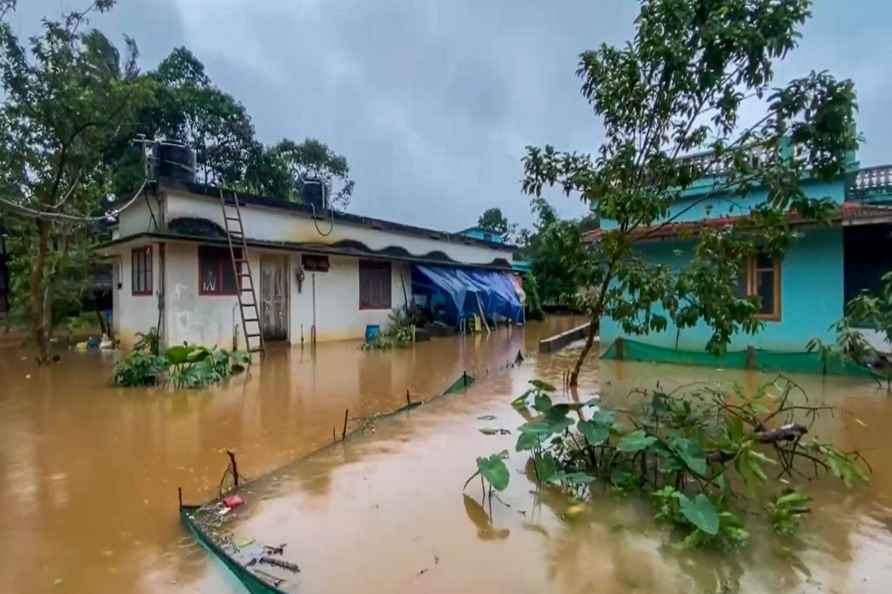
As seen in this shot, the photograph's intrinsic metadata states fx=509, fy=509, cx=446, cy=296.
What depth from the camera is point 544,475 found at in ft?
12.7

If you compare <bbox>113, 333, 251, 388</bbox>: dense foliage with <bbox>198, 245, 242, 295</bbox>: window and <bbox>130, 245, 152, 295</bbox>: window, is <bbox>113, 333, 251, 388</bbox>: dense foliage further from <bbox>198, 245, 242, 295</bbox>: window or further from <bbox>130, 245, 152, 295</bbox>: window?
<bbox>130, 245, 152, 295</bbox>: window

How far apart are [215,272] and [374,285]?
4994mm

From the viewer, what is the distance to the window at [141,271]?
11070 millimetres

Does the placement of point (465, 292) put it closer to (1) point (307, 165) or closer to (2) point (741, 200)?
(2) point (741, 200)

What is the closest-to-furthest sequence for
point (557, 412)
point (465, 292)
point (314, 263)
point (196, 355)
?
1. point (557, 412)
2. point (196, 355)
3. point (314, 263)
4. point (465, 292)

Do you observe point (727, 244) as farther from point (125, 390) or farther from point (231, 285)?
point (231, 285)

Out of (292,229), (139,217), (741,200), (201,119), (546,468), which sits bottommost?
(546,468)

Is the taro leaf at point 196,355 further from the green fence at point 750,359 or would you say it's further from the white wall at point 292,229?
the green fence at point 750,359

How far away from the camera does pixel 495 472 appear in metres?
3.54

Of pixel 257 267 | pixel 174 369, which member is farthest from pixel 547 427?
pixel 257 267

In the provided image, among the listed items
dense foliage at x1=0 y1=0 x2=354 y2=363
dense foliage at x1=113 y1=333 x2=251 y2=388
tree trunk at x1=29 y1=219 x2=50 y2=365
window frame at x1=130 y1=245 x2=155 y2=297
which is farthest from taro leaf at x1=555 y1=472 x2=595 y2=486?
tree trunk at x1=29 y1=219 x2=50 y2=365

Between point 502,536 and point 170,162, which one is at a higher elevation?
point 170,162

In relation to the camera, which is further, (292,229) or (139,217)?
(292,229)

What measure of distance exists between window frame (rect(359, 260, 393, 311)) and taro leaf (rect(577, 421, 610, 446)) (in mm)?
11276
